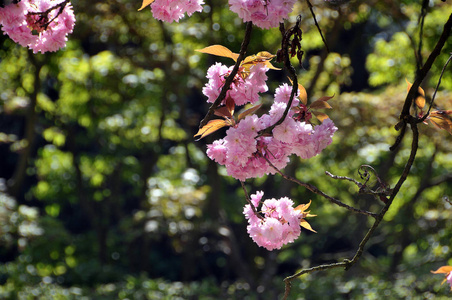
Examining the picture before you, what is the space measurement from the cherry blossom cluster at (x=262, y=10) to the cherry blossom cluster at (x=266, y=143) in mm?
184

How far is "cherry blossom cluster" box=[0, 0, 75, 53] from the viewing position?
1349 mm

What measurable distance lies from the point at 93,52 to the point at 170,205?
2303mm

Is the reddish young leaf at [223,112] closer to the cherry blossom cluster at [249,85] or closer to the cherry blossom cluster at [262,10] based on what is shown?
the cherry blossom cluster at [249,85]

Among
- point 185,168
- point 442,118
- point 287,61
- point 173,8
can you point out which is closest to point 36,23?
point 173,8

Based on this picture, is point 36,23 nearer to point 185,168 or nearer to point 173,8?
point 173,8

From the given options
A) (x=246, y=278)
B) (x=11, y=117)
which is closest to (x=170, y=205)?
(x=246, y=278)

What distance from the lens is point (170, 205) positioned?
5395 mm

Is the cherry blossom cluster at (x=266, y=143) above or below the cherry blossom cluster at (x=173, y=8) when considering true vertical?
below

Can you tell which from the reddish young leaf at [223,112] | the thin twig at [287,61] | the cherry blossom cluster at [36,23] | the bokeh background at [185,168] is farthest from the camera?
the bokeh background at [185,168]

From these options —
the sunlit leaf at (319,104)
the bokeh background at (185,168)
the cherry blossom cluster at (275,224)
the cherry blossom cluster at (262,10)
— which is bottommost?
the bokeh background at (185,168)

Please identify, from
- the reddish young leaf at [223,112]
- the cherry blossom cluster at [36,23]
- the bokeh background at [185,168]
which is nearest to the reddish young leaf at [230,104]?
the reddish young leaf at [223,112]

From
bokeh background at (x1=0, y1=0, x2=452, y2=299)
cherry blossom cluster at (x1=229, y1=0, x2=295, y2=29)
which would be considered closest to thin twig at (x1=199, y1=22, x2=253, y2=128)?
cherry blossom cluster at (x1=229, y1=0, x2=295, y2=29)

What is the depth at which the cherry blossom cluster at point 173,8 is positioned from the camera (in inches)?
50.2

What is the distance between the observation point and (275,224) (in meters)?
1.28
